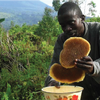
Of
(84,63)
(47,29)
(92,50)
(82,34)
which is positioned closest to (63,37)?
(82,34)

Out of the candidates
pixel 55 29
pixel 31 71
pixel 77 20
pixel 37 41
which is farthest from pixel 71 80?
pixel 55 29

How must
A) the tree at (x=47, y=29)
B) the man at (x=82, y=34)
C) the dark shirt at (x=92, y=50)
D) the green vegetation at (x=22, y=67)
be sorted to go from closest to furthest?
the man at (x=82, y=34)
the dark shirt at (x=92, y=50)
the green vegetation at (x=22, y=67)
the tree at (x=47, y=29)

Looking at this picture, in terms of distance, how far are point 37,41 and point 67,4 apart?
407 cm

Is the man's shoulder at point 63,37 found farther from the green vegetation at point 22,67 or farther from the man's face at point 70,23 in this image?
the green vegetation at point 22,67

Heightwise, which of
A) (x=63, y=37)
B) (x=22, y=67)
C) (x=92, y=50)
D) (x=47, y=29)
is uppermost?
(x=63, y=37)

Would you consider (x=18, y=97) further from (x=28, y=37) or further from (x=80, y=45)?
(x=28, y=37)

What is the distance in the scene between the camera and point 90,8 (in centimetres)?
1537

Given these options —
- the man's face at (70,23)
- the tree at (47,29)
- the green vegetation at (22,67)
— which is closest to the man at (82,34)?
the man's face at (70,23)

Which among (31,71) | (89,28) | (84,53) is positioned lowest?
(31,71)

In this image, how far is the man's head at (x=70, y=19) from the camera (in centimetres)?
219

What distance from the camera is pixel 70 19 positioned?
2.19m

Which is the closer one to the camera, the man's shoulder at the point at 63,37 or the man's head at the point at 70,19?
the man's head at the point at 70,19

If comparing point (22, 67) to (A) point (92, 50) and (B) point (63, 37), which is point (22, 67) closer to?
(B) point (63, 37)

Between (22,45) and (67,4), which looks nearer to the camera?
(67,4)
